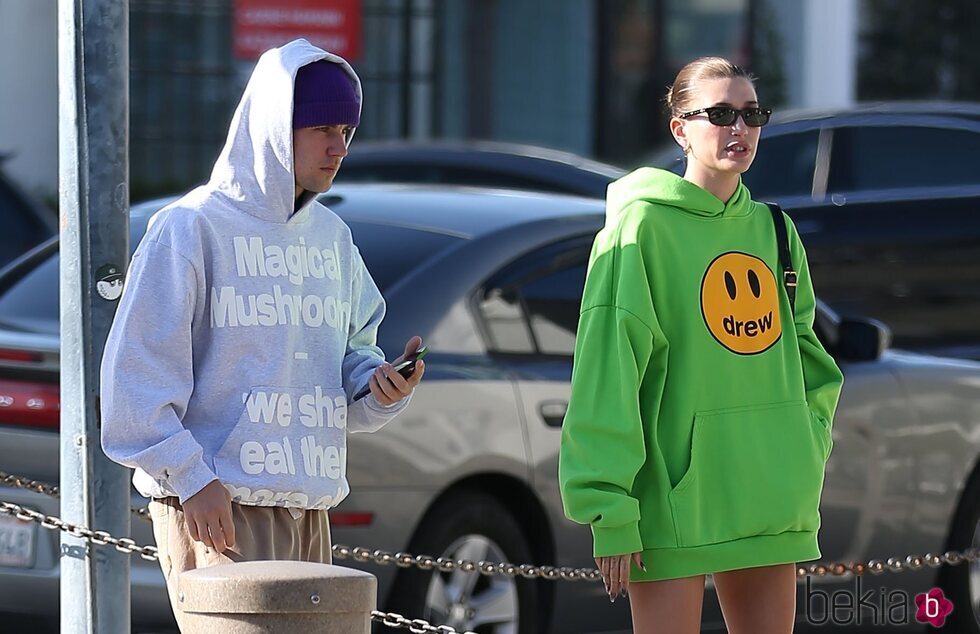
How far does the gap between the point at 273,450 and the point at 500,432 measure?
2.29 m

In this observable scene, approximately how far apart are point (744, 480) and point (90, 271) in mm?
1585

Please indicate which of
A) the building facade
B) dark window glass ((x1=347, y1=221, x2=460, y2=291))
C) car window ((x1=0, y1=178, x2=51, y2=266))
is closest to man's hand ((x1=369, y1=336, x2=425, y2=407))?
dark window glass ((x1=347, y1=221, x2=460, y2=291))

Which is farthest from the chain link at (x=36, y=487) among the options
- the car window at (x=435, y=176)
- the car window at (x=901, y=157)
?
the car window at (x=901, y=157)

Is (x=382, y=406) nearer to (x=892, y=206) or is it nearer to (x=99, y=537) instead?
(x=99, y=537)

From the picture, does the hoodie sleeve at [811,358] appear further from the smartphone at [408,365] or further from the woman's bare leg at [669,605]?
the smartphone at [408,365]

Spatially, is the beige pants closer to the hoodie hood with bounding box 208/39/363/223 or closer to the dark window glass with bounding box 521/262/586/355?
the hoodie hood with bounding box 208/39/363/223

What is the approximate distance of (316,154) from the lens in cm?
377

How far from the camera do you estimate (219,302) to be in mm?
3682

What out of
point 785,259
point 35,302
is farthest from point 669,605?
point 35,302

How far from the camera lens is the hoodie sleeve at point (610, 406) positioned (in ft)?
12.6

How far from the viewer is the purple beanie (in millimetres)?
3734

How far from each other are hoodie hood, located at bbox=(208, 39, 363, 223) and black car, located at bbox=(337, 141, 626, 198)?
6.60 metres

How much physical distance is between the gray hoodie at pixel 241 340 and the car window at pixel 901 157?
674 cm

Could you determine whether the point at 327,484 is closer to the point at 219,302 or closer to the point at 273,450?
the point at 273,450
